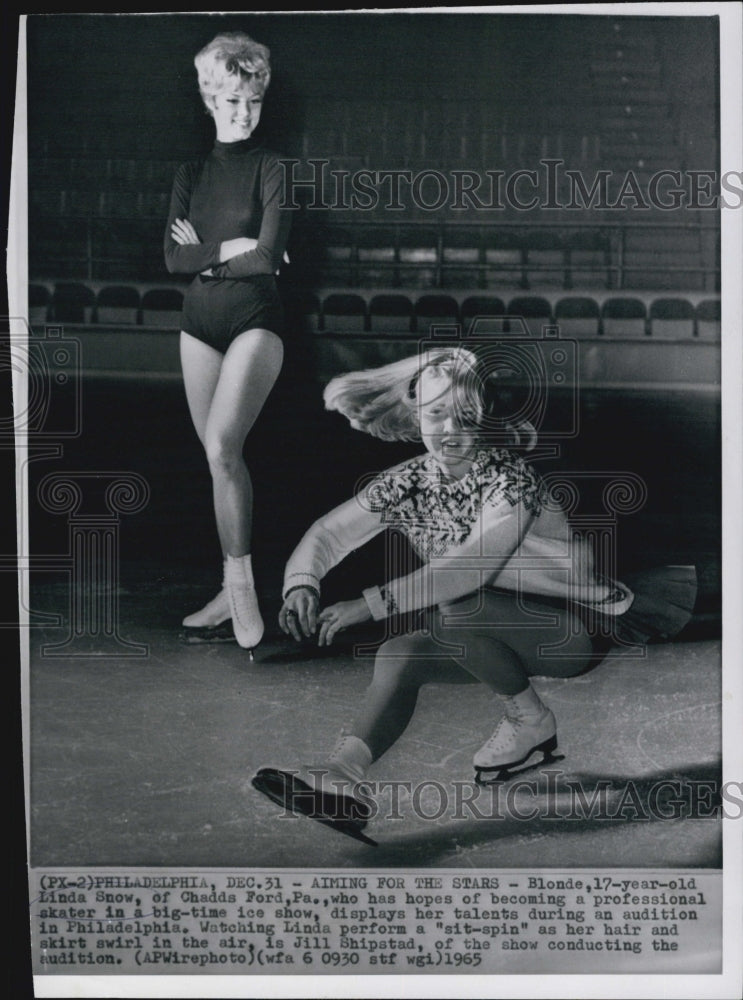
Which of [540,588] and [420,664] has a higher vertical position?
[540,588]

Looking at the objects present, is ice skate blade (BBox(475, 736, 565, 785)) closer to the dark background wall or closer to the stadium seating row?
the stadium seating row

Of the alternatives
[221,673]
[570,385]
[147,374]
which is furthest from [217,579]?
[570,385]

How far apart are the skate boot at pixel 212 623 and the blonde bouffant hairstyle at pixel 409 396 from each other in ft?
2.02

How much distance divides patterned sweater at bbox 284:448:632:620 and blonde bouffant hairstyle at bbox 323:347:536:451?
0.26ft

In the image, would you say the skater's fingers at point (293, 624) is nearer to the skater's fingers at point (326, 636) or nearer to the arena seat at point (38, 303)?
the skater's fingers at point (326, 636)

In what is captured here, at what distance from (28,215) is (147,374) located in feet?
1.86

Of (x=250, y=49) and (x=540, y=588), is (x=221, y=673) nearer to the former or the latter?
(x=540, y=588)

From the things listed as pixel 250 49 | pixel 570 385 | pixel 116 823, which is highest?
pixel 250 49

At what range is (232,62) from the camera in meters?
2.36

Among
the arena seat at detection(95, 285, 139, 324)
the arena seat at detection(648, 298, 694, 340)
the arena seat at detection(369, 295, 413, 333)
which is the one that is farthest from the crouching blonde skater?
the arena seat at detection(95, 285, 139, 324)

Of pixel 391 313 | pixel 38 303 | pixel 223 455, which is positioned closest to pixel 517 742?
pixel 223 455

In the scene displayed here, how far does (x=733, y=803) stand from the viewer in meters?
2.36

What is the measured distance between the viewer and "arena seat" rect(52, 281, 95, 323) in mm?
2379

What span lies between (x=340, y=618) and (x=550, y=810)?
0.79m
